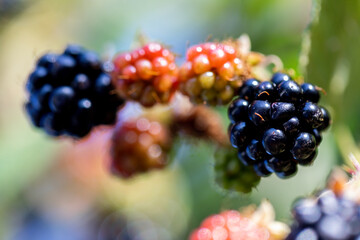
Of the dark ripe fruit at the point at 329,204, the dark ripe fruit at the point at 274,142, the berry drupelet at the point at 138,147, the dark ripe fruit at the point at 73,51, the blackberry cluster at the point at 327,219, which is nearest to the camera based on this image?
the blackberry cluster at the point at 327,219

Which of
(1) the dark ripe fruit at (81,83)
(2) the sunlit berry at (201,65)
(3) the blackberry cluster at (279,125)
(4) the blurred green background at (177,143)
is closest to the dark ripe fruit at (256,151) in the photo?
(3) the blackberry cluster at (279,125)

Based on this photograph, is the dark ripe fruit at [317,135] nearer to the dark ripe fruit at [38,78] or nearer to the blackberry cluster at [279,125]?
the blackberry cluster at [279,125]

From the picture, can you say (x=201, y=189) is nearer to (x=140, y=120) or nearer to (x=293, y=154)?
(x=140, y=120)

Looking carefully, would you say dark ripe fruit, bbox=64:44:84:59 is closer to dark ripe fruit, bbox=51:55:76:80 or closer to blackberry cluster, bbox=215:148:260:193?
dark ripe fruit, bbox=51:55:76:80

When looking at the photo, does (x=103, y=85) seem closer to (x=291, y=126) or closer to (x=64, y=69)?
(x=64, y=69)

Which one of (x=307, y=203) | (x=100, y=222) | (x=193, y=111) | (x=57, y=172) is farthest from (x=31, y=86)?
(x=100, y=222)

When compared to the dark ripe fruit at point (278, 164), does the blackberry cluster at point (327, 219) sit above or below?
below
